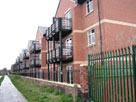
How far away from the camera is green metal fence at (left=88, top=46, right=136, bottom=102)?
4.48m

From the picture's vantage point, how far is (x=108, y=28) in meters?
12.1

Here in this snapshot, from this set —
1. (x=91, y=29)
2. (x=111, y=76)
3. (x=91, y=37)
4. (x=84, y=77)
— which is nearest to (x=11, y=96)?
(x=84, y=77)

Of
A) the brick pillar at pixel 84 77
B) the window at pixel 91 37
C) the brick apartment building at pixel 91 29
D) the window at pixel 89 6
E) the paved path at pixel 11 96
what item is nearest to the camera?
the brick pillar at pixel 84 77

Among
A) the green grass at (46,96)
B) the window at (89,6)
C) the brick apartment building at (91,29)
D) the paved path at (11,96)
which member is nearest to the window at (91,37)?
the brick apartment building at (91,29)

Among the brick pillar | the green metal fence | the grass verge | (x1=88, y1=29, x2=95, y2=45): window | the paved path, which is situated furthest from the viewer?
(x1=88, y1=29, x2=95, y2=45): window

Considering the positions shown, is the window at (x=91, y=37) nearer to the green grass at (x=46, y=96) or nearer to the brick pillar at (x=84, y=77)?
the green grass at (x=46, y=96)

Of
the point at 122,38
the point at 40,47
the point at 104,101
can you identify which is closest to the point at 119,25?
the point at 122,38

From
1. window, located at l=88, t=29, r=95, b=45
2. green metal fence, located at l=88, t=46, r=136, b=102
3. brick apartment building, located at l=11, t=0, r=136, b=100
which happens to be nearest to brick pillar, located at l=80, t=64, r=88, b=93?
green metal fence, located at l=88, t=46, r=136, b=102

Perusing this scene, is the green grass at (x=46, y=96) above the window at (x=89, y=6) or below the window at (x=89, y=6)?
below

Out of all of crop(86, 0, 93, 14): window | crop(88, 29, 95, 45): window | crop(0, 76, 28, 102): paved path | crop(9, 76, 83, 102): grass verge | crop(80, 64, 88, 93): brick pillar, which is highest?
crop(86, 0, 93, 14): window

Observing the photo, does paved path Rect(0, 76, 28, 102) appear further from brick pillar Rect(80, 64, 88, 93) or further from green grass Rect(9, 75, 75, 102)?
brick pillar Rect(80, 64, 88, 93)

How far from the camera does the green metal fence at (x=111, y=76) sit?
4.48m

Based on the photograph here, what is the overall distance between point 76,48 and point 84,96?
8016 millimetres

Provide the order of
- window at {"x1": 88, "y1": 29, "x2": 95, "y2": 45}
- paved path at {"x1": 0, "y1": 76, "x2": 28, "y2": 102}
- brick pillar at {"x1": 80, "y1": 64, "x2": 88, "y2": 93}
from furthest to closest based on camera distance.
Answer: window at {"x1": 88, "y1": 29, "x2": 95, "y2": 45}, paved path at {"x1": 0, "y1": 76, "x2": 28, "y2": 102}, brick pillar at {"x1": 80, "y1": 64, "x2": 88, "y2": 93}
